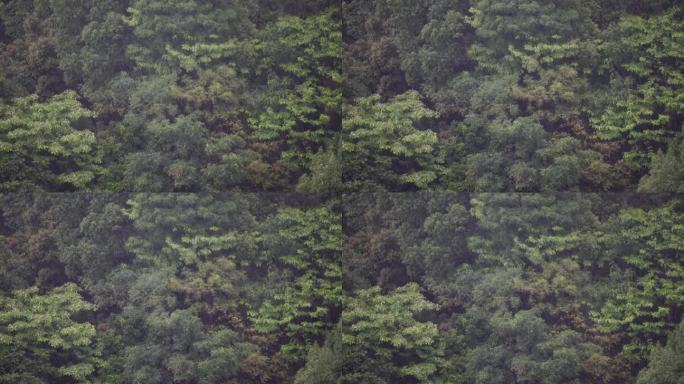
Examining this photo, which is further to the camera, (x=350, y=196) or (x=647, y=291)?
(x=350, y=196)

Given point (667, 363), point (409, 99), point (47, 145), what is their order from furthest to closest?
point (409, 99) → point (47, 145) → point (667, 363)

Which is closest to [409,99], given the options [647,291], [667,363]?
[647,291]

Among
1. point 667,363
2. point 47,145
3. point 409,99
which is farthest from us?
point 409,99

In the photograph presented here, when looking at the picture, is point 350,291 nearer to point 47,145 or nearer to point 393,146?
point 393,146

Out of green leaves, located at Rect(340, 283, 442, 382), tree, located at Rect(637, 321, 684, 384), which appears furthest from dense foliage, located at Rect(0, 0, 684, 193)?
tree, located at Rect(637, 321, 684, 384)

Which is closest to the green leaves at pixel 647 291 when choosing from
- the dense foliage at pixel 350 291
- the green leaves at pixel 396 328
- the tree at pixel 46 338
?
the dense foliage at pixel 350 291

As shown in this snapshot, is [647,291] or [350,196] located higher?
[350,196]

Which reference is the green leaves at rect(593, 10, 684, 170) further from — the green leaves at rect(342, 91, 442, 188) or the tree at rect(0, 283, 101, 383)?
the tree at rect(0, 283, 101, 383)

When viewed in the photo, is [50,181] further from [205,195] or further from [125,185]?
[205,195]

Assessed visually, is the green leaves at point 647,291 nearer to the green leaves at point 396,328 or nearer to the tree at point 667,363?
the tree at point 667,363
